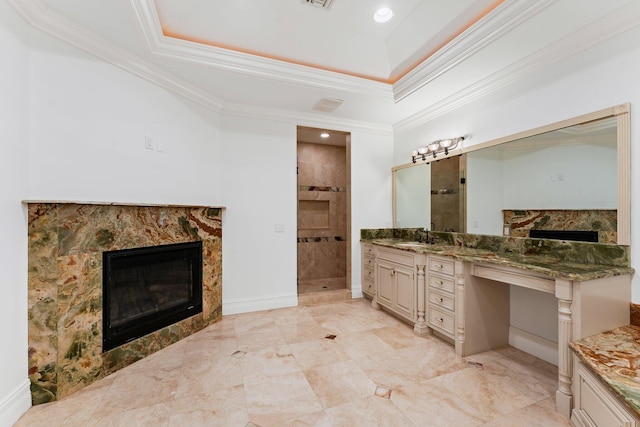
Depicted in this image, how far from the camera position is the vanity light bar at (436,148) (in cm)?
309

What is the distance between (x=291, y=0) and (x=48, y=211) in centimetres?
236

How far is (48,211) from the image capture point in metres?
1.77

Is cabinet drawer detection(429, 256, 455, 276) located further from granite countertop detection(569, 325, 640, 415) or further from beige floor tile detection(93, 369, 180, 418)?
beige floor tile detection(93, 369, 180, 418)

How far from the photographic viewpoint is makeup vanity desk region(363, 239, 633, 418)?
1.64 m

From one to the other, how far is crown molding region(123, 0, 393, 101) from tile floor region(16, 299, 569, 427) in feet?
8.44

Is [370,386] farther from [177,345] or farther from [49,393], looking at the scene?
[49,393]

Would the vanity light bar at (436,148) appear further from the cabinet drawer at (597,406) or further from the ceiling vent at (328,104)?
the cabinet drawer at (597,406)

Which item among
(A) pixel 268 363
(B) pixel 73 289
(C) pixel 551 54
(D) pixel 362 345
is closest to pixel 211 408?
(A) pixel 268 363

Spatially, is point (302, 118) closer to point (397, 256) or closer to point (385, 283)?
point (397, 256)

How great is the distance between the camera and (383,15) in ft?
7.99

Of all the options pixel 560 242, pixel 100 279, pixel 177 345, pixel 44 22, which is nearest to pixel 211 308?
pixel 177 345

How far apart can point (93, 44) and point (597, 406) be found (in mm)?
3845

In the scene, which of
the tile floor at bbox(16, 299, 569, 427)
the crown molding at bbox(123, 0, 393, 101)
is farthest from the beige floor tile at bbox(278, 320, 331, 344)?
the crown molding at bbox(123, 0, 393, 101)

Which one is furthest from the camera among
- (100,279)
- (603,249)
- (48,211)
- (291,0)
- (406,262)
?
(406,262)
